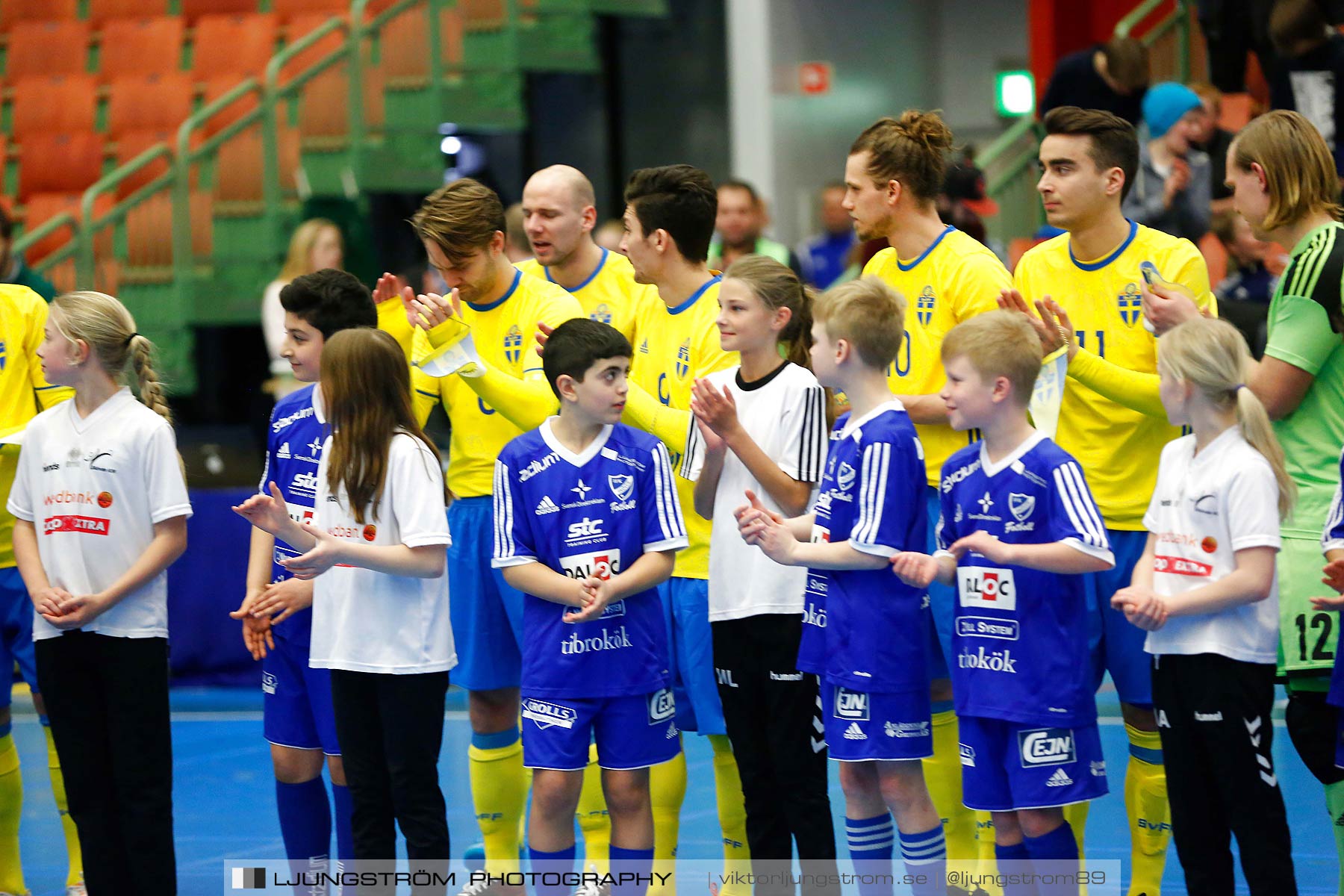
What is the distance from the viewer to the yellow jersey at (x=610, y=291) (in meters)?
5.05

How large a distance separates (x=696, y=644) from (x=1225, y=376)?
166 cm

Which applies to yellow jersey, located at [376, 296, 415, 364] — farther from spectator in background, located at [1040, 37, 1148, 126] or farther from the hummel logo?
spectator in background, located at [1040, 37, 1148, 126]

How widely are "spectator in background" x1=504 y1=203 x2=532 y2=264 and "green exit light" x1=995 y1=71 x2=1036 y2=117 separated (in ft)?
18.7

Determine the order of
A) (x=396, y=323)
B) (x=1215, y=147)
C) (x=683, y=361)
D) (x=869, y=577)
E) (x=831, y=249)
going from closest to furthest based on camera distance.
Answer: (x=869, y=577)
(x=683, y=361)
(x=396, y=323)
(x=1215, y=147)
(x=831, y=249)

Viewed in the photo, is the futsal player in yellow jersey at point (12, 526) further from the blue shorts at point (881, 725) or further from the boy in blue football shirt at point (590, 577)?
the blue shorts at point (881, 725)

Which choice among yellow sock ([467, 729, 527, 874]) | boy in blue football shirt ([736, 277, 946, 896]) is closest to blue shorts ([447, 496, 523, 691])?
yellow sock ([467, 729, 527, 874])

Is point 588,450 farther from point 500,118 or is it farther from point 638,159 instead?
point 638,159

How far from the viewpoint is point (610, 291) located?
17.1ft

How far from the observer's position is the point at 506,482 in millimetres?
4230

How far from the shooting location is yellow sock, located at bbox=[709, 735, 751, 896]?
4.64 m

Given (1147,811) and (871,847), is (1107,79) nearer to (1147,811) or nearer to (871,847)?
(1147,811)

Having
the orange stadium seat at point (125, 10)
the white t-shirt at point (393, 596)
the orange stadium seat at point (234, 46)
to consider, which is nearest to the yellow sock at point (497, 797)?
the white t-shirt at point (393, 596)

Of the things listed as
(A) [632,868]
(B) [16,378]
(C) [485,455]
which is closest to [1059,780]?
(A) [632,868]

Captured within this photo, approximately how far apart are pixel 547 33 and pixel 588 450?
29.4ft
